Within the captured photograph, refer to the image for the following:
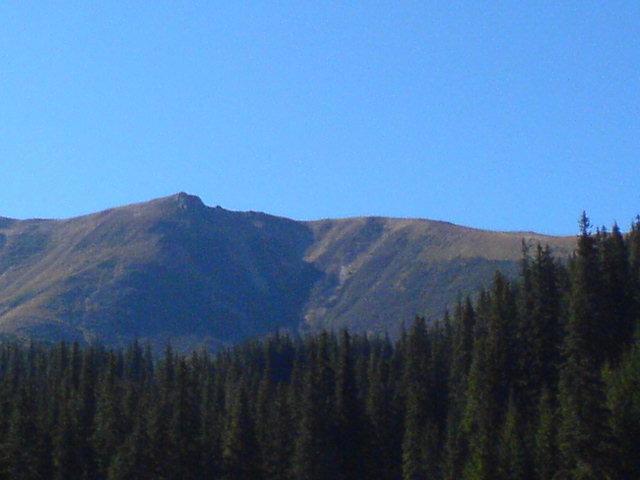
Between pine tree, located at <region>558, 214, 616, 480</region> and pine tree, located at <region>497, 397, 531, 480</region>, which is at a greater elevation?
pine tree, located at <region>558, 214, 616, 480</region>

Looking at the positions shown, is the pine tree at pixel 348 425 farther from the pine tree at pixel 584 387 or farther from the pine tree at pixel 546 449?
the pine tree at pixel 546 449

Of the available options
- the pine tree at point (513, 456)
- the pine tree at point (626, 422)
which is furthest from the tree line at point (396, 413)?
the pine tree at point (626, 422)

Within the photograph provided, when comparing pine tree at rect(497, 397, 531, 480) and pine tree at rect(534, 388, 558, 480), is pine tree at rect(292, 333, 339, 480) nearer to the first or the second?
pine tree at rect(497, 397, 531, 480)

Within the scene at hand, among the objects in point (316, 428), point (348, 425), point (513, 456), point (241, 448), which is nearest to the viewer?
point (513, 456)

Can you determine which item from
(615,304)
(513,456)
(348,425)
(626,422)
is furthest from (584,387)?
(348,425)

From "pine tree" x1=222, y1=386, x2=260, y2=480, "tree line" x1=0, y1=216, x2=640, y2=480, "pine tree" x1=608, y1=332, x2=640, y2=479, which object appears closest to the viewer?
"pine tree" x1=608, y1=332, x2=640, y2=479

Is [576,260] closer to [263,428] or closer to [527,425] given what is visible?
[527,425]

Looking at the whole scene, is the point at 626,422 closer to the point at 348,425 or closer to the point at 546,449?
the point at 546,449

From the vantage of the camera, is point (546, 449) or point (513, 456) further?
point (513, 456)

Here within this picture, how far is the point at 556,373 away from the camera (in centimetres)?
11650

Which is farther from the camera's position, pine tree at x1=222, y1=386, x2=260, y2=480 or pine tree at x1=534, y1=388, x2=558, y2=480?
pine tree at x1=222, y1=386, x2=260, y2=480

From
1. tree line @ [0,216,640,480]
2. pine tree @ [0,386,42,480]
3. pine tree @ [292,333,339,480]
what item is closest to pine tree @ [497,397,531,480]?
tree line @ [0,216,640,480]

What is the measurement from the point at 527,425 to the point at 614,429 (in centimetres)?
1398

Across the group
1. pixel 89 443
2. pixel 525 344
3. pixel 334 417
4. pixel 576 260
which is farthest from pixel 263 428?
pixel 576 260
